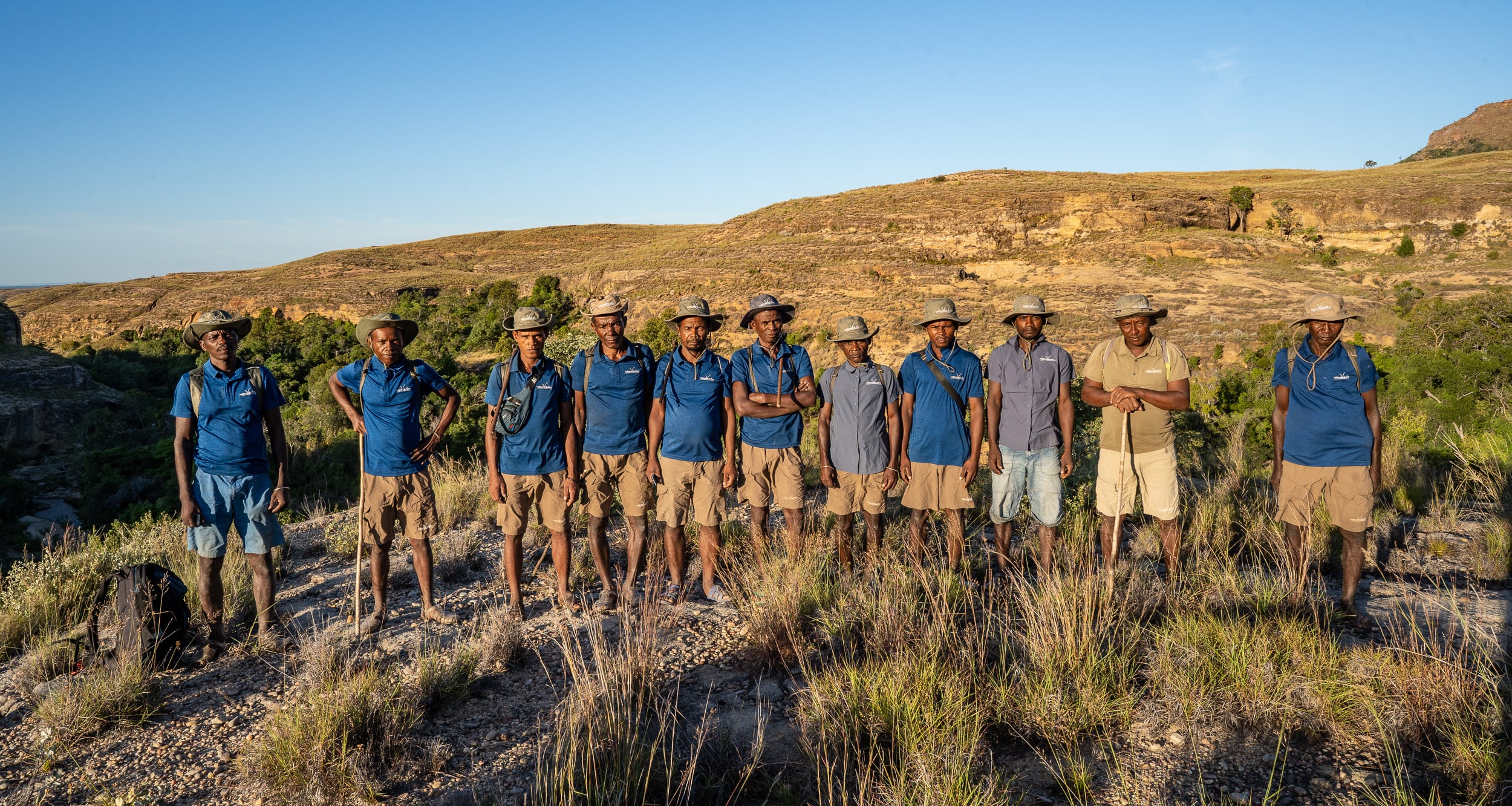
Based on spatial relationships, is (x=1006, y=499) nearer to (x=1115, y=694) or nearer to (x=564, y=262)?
(x=1115, y=694)

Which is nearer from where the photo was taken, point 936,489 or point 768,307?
point 768,307

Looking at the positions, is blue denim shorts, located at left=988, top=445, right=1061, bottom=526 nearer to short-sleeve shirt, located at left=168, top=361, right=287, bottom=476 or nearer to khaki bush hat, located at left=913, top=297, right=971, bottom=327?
khaki bush hat, located at left=913, top=297, right=971, bottom=327

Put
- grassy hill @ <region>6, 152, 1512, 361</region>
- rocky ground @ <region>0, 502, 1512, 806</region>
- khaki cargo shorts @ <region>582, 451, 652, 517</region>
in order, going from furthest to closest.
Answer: grassy hill @ <region>6, 152, 1512, 361</region> < khaki cargo shorts @ <region>582, 451, 652, 517</region> < rocky ground @ <region>0, 502, 1512, 806</region>

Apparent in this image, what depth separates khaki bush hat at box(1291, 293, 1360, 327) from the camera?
4.32 m

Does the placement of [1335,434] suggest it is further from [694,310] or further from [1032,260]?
[1032,260]

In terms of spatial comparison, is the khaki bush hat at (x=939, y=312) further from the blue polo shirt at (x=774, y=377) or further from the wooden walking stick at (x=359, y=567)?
the wooden walking stick at (x=359, y=567)

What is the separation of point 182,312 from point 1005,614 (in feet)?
174

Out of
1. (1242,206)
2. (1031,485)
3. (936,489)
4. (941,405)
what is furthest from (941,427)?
(1242,206)

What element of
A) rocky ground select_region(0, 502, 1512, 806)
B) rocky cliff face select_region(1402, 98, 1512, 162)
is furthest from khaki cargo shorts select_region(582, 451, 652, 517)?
rocky cliff face select_region(1402, 98, 1512, 162)

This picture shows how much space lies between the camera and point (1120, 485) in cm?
453

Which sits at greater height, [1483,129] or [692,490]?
[1483,129]

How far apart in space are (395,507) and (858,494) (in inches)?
119

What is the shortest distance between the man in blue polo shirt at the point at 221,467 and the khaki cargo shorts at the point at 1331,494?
19.6ft

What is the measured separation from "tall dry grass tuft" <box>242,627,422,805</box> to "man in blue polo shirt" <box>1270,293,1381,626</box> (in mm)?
4725
